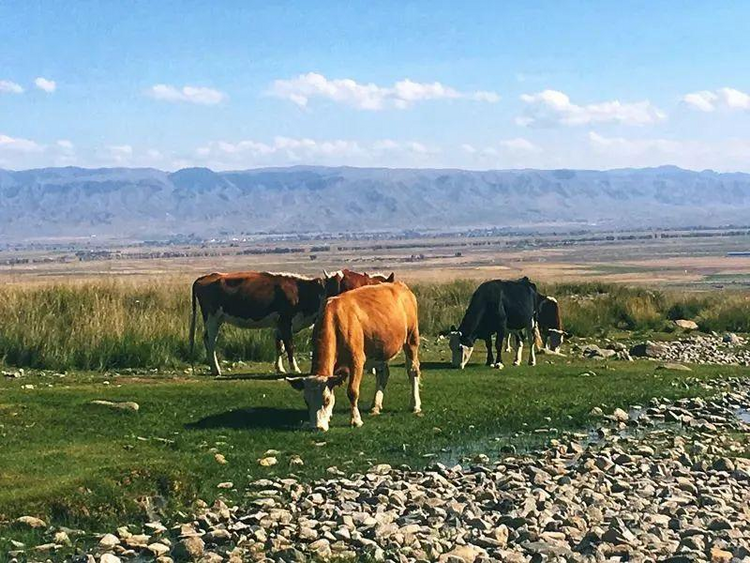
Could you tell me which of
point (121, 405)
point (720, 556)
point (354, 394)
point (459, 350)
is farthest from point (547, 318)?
point (720, 556)

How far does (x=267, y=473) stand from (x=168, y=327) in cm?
1221

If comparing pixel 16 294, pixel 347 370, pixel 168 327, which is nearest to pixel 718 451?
pixel 347 370

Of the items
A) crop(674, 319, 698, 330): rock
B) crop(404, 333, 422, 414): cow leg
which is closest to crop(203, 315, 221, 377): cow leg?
crop(404, 333, 422, 414): cow leg

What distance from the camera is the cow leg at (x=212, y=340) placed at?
68.6 feet

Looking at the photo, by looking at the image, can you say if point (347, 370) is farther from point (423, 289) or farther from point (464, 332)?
point (423, 289)

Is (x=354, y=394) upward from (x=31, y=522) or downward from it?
upward

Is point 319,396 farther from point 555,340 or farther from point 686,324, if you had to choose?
point 686,324

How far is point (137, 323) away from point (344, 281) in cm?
525

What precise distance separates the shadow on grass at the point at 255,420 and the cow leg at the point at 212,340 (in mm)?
5012

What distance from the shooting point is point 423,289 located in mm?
38031

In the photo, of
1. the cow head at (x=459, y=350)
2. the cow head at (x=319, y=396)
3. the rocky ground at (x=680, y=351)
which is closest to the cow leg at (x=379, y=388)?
the cow head at (x=319, y=396)

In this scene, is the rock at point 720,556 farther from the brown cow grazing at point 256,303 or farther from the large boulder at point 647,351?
the large boulder at point 647,351

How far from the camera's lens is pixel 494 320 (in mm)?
23641

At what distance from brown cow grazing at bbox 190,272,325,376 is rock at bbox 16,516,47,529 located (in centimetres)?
1113
